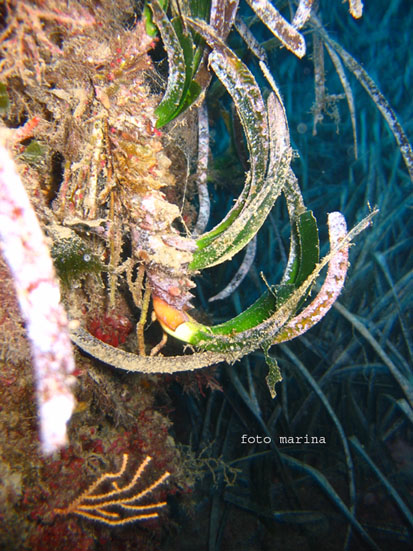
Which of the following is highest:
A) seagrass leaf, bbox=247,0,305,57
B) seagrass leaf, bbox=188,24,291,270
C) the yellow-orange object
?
seagrass leaf, bbox=247,0,305,57

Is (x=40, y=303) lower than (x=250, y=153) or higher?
lower

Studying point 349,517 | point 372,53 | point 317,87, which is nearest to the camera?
point 317,87

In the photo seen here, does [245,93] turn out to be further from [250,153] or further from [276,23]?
[276,23]

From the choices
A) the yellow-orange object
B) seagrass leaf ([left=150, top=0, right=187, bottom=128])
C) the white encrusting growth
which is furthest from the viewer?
the yellow-orange object

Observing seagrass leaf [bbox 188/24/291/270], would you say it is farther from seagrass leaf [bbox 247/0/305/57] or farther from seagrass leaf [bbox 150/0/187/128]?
seagrass leaf [bbox 247/0/305/57]

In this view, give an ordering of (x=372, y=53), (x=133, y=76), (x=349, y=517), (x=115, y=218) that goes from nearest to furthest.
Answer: (x=133, y=76) < (x=115, y=218) < (x=349, y=517) < (x=372, y=53)

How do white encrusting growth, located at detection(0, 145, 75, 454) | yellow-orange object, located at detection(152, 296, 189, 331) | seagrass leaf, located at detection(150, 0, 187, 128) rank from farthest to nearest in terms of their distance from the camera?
1. yellow-orange object, located at detection(152, 296, 189, 331)
2. seagrass leaf, located at detection(150, 0, 187, 128)
3. white encrusting growth, located at detection(0, 145, 75, 454)

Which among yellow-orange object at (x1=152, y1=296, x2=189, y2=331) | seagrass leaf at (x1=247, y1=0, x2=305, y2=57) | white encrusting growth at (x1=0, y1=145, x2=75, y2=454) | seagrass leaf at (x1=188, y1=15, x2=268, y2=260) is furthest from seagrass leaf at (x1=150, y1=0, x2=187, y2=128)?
yellow-orange object at (x1=152, y1=296, x2=189, y2=331)

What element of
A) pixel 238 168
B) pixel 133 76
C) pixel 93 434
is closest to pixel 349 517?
pixel 93 434

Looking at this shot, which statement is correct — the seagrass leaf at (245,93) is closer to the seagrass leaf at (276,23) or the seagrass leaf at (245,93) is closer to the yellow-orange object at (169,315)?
the seagrass leaf at (276,23)

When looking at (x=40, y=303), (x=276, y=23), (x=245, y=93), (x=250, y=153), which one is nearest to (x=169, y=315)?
(x=40, y=303)

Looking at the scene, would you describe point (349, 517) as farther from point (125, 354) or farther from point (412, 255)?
point (412, 255)
